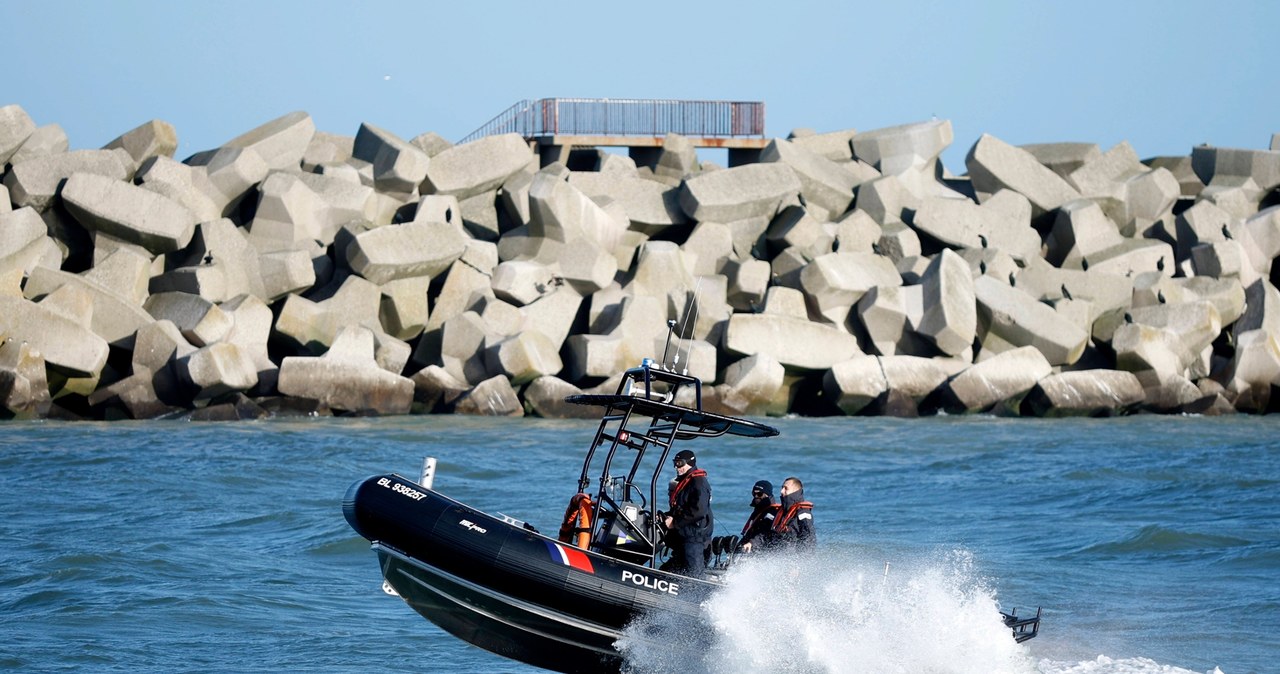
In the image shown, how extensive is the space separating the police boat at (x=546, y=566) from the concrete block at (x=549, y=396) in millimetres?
11985

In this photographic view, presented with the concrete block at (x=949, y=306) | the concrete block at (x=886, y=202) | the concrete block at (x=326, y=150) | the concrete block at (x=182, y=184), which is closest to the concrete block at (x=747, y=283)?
the concrete block at (x=949, y=306)

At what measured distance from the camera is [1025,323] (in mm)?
24297

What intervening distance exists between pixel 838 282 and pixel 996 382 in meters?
2.98

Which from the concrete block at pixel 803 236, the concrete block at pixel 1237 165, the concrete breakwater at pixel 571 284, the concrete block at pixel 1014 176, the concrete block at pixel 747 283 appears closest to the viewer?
the concrete breakwater at pixel 571 284

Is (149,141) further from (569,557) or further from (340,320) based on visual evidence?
(569,557)

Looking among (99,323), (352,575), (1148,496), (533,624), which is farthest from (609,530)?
(99,323)

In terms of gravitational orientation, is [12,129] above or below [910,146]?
below

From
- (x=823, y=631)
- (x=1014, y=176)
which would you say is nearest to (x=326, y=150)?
(x=1014, y=176)

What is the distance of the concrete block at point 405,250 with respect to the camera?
75.9ft

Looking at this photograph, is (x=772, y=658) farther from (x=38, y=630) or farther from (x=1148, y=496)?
(x=1148, y=496)

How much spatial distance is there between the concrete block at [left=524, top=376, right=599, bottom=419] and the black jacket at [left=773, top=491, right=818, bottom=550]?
39.9 feet

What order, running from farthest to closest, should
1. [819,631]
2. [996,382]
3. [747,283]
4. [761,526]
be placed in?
[747,283], [996,382], [761,526], [819,631]

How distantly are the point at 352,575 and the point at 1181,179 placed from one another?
2365 centimetres

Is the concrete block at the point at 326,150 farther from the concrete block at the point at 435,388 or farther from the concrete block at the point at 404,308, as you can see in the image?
the concrete block at the point at 435,388
